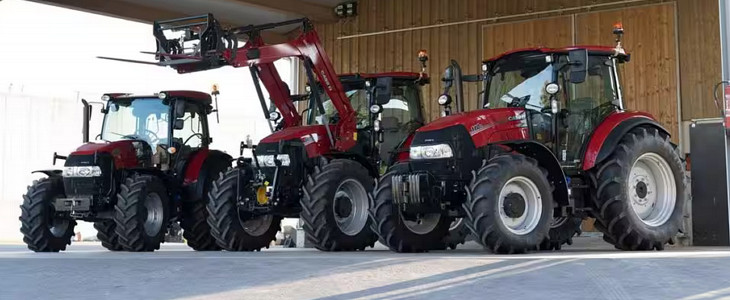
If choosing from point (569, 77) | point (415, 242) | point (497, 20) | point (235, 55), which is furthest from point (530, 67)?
point (497, 20)

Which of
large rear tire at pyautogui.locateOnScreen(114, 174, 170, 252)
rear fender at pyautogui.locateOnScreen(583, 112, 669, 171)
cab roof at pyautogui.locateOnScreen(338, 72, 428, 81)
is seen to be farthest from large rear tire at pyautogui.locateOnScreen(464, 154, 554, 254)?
large rear tire at pyautogui.locateOnScreen(114, 174, 170, 252)

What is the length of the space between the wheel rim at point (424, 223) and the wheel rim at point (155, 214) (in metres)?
3.72

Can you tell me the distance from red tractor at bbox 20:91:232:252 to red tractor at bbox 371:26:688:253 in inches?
141

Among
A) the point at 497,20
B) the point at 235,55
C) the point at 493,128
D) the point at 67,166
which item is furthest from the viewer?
the point at 497,20

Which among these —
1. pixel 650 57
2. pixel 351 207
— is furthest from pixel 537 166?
pixel 650 57

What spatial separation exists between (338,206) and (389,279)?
186 inches

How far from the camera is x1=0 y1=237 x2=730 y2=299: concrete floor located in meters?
5.78

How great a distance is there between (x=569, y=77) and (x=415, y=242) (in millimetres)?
2283

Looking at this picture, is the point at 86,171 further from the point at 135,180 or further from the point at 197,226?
the point at 197,226

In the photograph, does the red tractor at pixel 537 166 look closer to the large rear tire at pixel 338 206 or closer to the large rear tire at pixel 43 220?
the large rear tire at pixel 338 206

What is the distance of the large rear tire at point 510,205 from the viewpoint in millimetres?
8547

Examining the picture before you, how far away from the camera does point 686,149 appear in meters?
15.2

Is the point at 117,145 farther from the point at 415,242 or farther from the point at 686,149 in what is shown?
the point at 686,149

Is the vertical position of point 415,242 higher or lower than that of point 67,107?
lower
